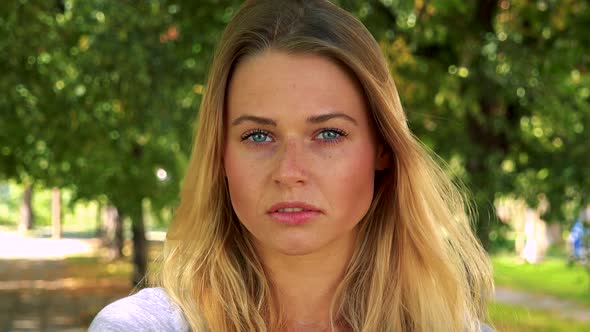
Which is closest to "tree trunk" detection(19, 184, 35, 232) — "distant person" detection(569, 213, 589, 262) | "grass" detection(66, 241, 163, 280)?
"grass" detection(66, 241, 163, 280)

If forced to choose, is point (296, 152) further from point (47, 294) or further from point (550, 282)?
point (550, 282)

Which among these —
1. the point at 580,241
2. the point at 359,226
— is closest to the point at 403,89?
the point at 580,241

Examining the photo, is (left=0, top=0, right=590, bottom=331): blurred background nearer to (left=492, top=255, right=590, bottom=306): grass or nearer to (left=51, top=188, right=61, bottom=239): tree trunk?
(left=492, top=255, right=590, bottom=306): grass

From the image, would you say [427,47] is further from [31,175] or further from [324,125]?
[324,125]

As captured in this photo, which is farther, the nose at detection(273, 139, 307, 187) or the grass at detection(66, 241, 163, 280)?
the grass at detection(66, 241, 163, 280)

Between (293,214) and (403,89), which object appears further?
(403,89)

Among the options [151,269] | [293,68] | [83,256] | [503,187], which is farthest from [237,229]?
[83,256]

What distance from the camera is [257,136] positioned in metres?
2.08

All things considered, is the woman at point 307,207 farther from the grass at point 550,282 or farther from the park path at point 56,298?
the grass at point 550,282

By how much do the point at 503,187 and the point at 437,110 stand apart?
105cm

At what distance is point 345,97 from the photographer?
6.95 feet

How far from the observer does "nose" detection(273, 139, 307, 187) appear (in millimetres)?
2002

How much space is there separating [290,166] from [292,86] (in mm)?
171

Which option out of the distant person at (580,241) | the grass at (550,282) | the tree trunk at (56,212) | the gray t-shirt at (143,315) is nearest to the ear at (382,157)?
the gray t-shirt at (143,315)
